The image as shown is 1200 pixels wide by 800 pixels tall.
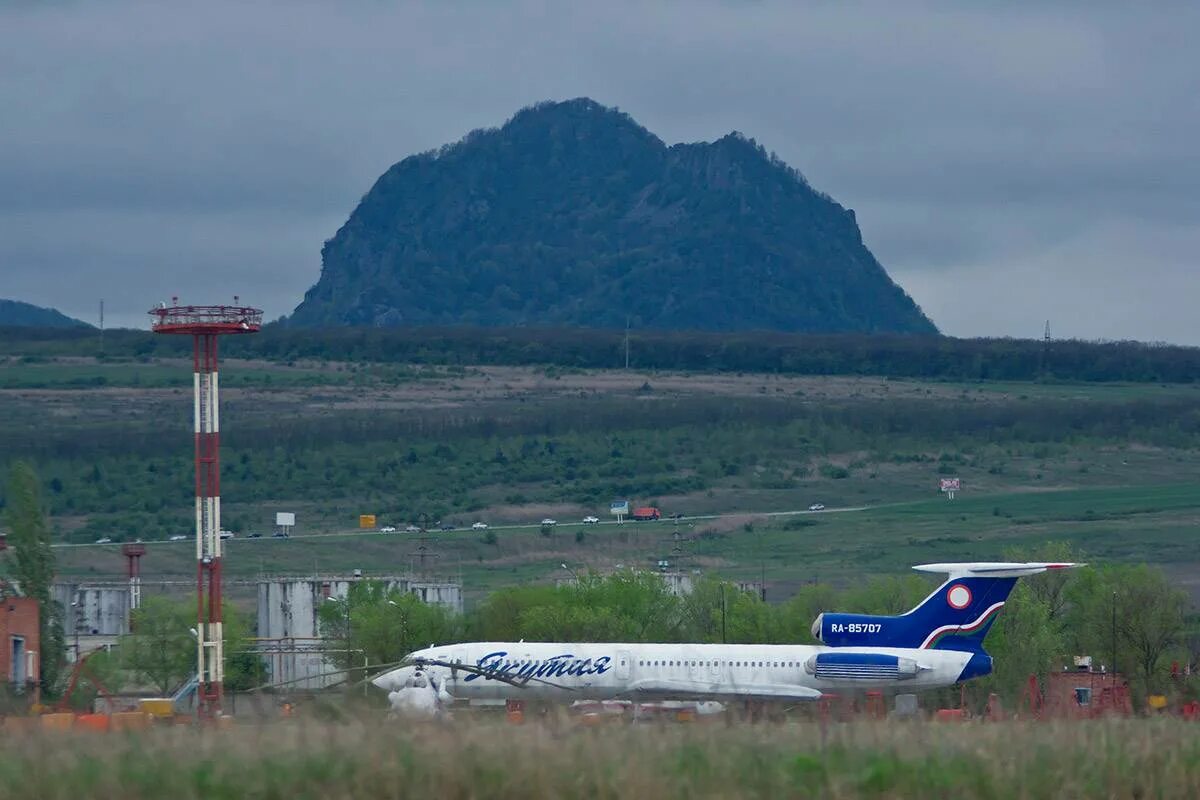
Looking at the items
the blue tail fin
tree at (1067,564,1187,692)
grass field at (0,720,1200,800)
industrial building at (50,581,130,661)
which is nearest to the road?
industrial building at (50,581,130,661)

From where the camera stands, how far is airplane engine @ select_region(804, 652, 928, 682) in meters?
60.7

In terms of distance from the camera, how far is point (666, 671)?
60.2m

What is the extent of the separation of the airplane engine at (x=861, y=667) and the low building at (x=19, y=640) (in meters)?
24.1

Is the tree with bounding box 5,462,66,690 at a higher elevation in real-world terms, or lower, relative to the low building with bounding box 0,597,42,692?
higher

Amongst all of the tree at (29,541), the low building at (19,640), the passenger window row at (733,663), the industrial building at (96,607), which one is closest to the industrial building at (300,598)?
the industrial building at (96,607)

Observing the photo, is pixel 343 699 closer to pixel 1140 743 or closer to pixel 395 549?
pixel 1140 743

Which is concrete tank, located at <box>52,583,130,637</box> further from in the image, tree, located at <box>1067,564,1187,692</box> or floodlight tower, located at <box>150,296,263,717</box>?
tree, located at <box>1067,564,1187,692</box>

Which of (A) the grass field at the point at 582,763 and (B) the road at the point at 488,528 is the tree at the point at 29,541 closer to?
(A) the grass field at the point at 582,763

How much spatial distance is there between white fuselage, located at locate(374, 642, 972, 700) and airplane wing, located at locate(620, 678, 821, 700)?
1.2 inches

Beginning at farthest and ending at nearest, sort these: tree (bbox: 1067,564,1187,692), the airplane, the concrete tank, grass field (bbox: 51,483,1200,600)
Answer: grass field (bbox: 51,483,1200,600) < the concrete tank < tree (bbox: 1067,564,1187,692) < the airplane

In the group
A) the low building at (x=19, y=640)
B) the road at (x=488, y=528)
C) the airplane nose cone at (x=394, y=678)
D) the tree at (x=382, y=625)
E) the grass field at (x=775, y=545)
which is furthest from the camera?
the road at (x=488, y=528)

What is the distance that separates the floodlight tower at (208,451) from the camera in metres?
63.8

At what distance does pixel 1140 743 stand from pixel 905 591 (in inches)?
2830

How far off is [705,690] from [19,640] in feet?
68.2
